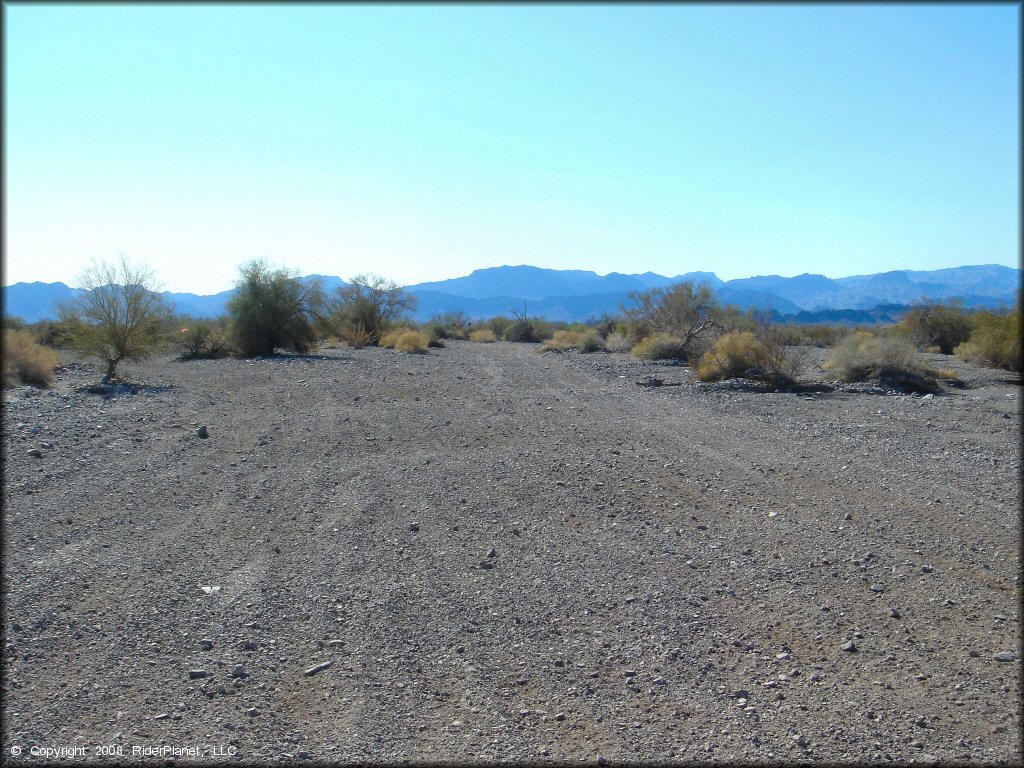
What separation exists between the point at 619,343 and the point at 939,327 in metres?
14.3

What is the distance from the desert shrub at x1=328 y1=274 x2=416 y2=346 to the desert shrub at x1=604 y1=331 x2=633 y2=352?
553 inches

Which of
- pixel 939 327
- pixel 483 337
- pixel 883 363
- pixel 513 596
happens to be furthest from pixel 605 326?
pixel 513 596

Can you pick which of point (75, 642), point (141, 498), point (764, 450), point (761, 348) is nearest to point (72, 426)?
point (141, 498)

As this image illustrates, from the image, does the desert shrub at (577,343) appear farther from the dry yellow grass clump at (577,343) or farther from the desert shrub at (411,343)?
the desert shrub at (411,343)

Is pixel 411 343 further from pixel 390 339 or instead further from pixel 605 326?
pixel 605 326

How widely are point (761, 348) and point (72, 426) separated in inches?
651

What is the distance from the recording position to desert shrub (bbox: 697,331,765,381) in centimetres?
2069

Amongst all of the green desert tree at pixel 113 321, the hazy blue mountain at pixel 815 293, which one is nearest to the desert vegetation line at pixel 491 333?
the green desert tree at pixel 113 321

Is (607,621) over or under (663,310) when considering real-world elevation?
under

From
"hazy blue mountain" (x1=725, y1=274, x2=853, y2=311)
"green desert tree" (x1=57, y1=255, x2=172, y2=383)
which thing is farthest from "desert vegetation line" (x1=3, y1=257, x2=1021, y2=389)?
"hazy blue mountain" (x1=725, y1=274, x2=853, y2=311)

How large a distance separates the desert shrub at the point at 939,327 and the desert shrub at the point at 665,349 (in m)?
10.5

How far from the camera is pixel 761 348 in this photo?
20.3 meters

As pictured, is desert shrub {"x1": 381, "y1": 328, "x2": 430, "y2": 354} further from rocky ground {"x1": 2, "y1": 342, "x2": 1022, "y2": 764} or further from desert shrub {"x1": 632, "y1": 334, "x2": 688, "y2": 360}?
rocky ground {"x1": 2, "y1": 342, "x2": 1022, "y2": 764}

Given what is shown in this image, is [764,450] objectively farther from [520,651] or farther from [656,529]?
[520,651]
